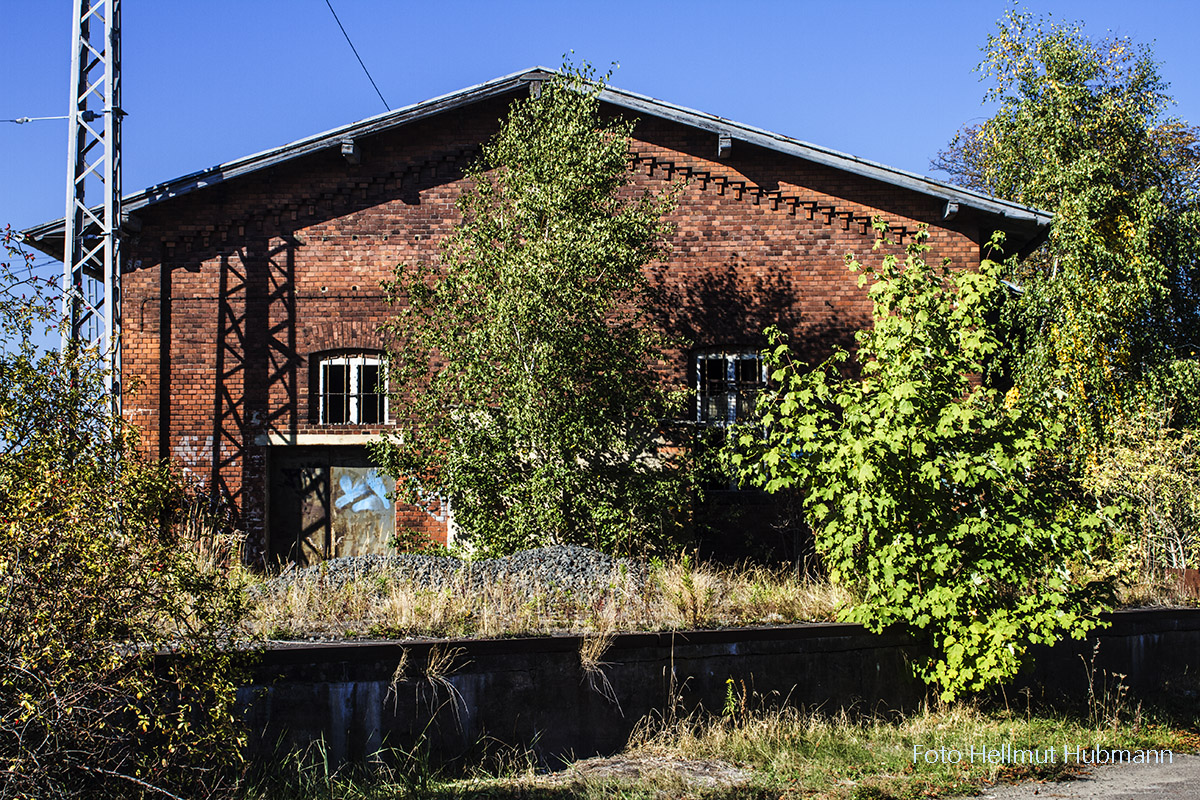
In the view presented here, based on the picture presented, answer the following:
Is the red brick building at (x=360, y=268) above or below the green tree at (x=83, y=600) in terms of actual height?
above

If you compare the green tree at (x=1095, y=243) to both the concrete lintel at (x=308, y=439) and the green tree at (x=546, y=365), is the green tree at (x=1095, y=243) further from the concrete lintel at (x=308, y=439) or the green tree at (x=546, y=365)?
the concrete lintel at (x=308, y=439)

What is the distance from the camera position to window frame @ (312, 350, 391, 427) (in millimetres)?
13758

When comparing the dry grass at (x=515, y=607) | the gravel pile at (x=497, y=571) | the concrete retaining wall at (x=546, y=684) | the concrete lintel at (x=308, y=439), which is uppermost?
the concrete lintel at (x=308, y=439)

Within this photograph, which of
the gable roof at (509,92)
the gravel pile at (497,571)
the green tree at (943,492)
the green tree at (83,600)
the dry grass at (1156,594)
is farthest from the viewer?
the gable roof at (509,92)

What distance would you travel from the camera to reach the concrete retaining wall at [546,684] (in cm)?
656

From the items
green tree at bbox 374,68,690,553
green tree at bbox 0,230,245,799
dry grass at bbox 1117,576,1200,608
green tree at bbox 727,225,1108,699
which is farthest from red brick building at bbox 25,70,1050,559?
green tree at bbox 0,230,245,799

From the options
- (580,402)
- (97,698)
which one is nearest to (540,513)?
(580,402)

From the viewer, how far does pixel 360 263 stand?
1392 cm

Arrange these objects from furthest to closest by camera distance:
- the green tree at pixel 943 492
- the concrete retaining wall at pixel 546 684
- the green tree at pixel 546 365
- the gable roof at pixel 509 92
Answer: the gable roof at pixel 509 92 → the green tree at pixel 546 365 → the green tree at pixel 943 492 → the concrete retaining wall at pixel 546 684

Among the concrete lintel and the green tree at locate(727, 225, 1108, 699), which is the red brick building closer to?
the concrete lintel

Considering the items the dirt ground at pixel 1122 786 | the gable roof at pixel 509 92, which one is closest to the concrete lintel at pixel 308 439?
the gable roof at pixel 509 92

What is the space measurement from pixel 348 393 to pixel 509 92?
491 centimetres

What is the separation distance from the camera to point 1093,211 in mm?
16047

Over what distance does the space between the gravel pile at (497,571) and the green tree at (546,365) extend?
115 centimetres
